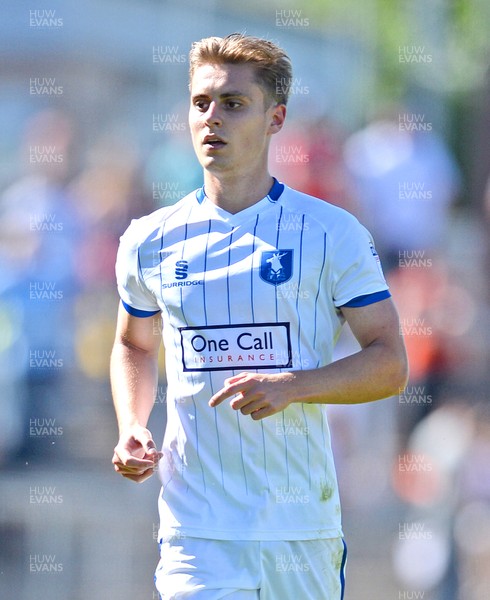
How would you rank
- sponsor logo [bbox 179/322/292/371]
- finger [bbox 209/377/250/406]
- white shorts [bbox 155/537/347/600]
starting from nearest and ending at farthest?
finger [bbox 209/377/250/406] < white shorts [bbox 155/537/347/600] < sponsor logo [bbox 179/322/292/371]

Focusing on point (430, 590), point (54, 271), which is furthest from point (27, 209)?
point (430, 590)

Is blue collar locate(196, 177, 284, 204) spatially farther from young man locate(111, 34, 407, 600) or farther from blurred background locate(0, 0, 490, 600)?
blurred background locate(0, 0, 490, 600)

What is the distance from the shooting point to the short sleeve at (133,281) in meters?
2.80

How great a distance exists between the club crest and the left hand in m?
0.32

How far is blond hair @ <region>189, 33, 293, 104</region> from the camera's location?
274cm

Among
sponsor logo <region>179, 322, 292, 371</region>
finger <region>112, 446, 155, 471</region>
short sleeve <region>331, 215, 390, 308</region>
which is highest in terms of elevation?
short sleeve <region>331, 215, 390, 308</region>

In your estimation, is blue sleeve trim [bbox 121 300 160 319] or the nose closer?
the nose

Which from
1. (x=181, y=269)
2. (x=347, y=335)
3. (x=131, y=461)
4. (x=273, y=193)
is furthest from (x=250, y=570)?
(x=347, y=335)

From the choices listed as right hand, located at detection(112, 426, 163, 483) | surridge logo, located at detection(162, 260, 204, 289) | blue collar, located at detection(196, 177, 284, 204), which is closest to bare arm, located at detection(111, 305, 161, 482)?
right hand, located at detection(112, 426, 163, 483)

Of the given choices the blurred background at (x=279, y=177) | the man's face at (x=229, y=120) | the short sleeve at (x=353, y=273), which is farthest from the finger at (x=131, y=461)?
the blurred background at (x=279, y=177)

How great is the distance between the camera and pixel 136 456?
2.53m

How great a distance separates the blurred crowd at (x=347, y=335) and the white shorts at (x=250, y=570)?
159cm

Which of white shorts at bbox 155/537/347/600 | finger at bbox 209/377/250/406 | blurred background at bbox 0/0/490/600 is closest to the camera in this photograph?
finger at bbox 209/377/250/406

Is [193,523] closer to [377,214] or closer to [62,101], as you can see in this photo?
Result: [377,214]
